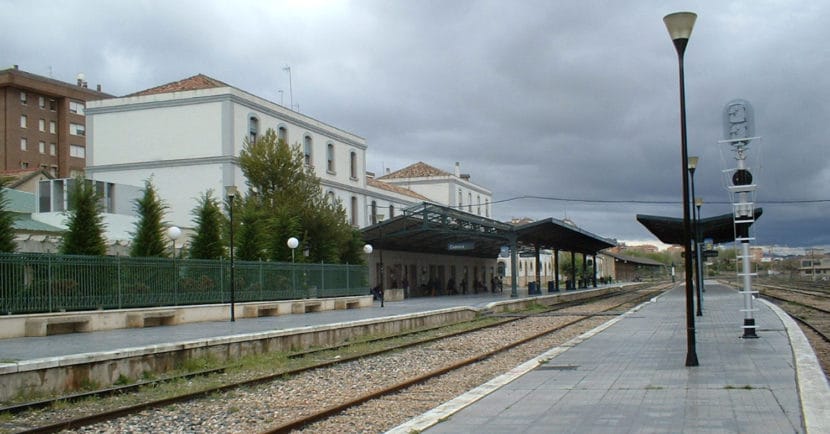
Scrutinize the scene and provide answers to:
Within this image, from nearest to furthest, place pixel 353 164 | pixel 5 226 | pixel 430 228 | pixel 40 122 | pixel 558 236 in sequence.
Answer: pixel 5 226, pixel 430 228, pixel 558 236, pixel 353 164, pixel 40 122

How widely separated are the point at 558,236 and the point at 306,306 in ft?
78.7

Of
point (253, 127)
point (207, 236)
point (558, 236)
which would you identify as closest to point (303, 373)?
point (207, 236)

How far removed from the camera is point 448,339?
20156 millimetres

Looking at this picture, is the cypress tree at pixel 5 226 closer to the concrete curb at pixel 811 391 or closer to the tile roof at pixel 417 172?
the concrete curb at pixel 811 391

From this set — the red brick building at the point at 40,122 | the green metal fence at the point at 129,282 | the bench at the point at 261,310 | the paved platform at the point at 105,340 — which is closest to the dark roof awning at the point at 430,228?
the green metal fence at the point at 129,282

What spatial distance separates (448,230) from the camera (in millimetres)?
42750

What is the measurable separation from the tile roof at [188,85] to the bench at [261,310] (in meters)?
16.8

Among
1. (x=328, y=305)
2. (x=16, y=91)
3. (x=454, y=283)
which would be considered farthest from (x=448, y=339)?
(x=16, y=91)

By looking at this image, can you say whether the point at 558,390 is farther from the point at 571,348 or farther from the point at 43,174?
the point at 43,174

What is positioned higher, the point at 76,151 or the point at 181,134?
the point at 76,151

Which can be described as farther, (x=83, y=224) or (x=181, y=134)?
(x=181, y=134)

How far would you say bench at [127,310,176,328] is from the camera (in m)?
20.3

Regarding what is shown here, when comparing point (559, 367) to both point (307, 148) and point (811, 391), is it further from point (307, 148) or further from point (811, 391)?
point (307, 148)

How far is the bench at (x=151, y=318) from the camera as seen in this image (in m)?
20.3
